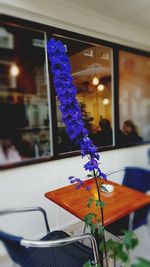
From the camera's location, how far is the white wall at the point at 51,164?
104 centimetres

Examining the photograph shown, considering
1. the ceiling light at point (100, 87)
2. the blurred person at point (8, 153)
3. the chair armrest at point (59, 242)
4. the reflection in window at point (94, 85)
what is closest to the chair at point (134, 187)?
the chair armrest at point (59, 242)

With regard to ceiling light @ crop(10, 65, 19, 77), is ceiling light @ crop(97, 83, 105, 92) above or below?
below

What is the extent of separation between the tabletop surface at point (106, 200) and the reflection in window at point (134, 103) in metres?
0.29

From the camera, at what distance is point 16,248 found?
2.36 ft

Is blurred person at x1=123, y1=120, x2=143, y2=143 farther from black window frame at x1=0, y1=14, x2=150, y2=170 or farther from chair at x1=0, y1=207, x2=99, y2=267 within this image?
chair at x1=0, y1=207, x2=99, y2=267

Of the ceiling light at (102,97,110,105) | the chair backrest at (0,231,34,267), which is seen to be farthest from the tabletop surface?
the ceiling light at (102,97,110,105)

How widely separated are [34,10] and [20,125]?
759mm

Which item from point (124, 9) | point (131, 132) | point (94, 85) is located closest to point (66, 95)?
point (94, 85)

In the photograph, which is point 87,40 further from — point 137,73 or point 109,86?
point 137,73

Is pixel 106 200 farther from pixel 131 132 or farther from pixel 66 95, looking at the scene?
pixel 66 95

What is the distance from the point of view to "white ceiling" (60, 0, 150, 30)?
1.35 metres

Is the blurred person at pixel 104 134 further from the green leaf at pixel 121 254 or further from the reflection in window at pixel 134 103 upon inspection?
the green leaf at pixel 121 254

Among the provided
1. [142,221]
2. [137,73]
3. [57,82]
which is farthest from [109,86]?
[142,221]

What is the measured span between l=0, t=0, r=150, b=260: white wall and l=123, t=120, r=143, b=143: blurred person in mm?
52
